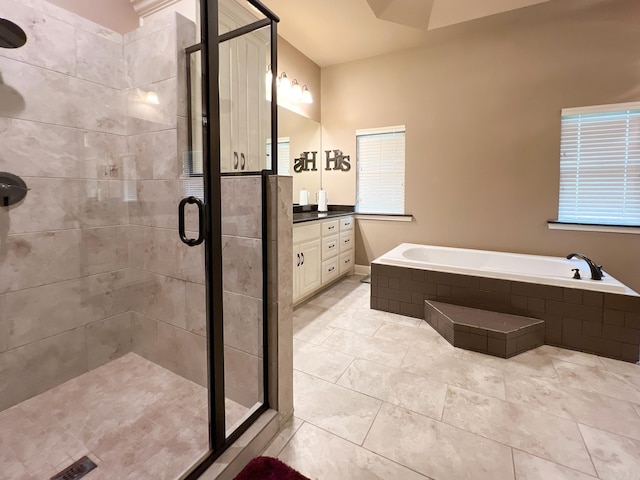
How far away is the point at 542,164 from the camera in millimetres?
3021

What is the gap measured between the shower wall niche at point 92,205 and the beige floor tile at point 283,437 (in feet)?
1.78

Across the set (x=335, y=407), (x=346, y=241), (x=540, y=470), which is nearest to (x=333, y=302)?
(x=346, y=241)

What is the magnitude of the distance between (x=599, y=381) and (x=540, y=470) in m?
0.98

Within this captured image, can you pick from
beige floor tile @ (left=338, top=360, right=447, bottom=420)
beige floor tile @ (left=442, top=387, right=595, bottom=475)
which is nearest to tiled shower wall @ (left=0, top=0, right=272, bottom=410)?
beige floor tile @ (left=338, top=360, right=447, bottom=420)

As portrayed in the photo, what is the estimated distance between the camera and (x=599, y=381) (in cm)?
182

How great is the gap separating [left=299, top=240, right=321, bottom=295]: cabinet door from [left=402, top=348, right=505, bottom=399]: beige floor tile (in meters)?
1.14

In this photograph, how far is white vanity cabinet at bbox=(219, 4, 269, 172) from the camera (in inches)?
59.6

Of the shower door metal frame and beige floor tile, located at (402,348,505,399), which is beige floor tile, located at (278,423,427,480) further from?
beige floor tile, located at (402,348,505,399)

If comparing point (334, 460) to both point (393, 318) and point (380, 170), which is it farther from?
point (380, 170)

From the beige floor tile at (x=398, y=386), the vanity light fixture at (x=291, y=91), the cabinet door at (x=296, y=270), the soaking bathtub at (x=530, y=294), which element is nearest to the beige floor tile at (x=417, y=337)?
the soaking bathtub at (x=530, y=294)

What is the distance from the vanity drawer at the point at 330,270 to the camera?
128 inches

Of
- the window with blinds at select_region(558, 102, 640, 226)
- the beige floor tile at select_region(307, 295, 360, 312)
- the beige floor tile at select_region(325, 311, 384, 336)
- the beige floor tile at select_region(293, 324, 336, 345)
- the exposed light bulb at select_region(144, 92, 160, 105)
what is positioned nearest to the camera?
the exposed light bulb at select_region(144, 92, 160, 105)

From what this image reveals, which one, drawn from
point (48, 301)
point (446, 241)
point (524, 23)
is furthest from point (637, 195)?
point (48, 301)

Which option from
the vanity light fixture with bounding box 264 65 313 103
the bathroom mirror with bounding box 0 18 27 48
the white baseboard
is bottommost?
the white baseboard
